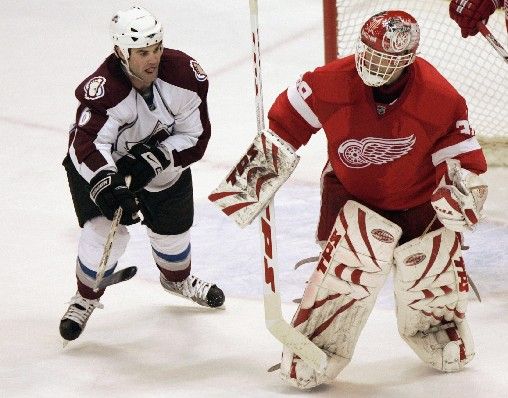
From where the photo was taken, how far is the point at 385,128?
3229mm

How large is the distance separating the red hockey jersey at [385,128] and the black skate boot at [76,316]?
0.85m

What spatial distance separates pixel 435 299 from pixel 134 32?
1.04 m

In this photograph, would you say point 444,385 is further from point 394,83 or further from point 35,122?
point 35,122

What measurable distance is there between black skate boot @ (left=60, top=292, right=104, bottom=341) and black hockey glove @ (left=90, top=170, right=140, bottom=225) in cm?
41

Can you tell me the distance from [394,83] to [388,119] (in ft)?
0.29

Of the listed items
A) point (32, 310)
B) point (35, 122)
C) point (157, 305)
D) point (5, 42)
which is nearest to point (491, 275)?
point (157, 305)

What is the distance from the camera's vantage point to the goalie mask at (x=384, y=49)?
124 inches

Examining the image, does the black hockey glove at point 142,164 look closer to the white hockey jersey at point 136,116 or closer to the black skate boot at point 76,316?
the white hockey jersey at point 136,116

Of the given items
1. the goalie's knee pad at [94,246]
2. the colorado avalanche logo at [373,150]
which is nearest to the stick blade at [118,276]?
the goalie's knee pad at [94,246]

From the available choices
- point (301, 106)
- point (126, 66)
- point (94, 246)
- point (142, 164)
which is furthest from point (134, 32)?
point (94, 246)

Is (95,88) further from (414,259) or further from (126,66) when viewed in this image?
(414,259)

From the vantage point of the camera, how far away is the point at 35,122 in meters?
5.89

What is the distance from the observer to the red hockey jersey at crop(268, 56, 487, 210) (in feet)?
10.6

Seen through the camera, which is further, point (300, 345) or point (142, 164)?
point (142, 164)
